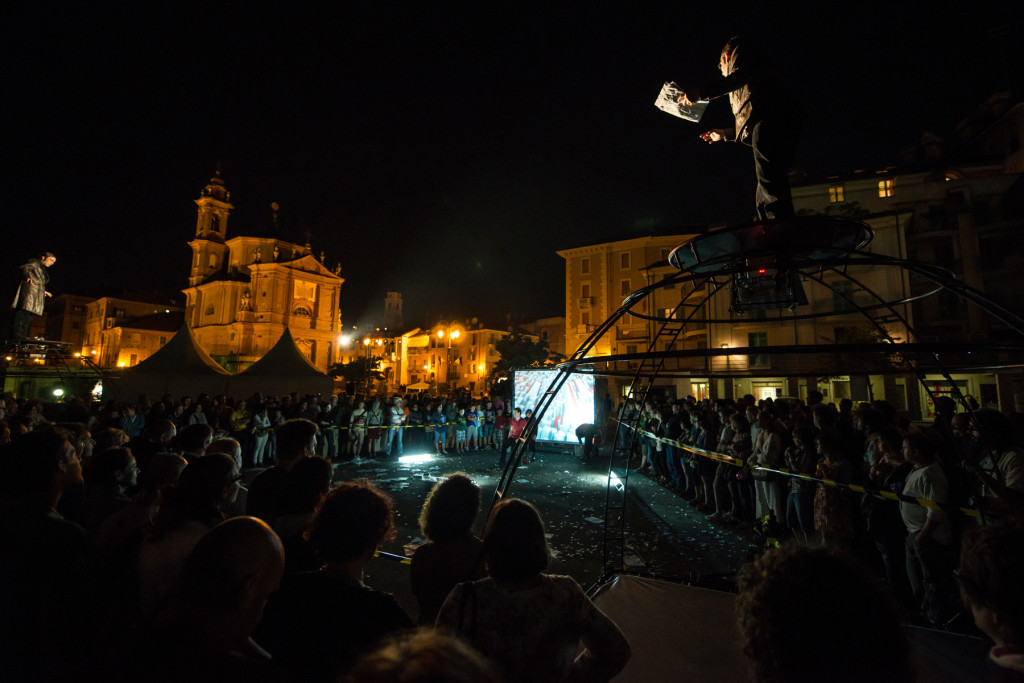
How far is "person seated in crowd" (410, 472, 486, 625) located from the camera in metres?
2.69

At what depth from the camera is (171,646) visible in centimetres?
138

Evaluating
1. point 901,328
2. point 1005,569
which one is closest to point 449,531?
point 1005,569

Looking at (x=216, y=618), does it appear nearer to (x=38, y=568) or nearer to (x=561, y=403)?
(x=38, y=568)

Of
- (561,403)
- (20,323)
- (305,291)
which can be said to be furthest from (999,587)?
(305,291)

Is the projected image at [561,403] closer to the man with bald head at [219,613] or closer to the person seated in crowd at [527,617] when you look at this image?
the person seated in crowd at [527,617]

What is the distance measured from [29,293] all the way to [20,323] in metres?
1.14

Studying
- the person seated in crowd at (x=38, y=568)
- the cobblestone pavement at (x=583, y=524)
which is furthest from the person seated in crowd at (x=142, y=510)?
the cobblestone pavement at (x=583, y=524)

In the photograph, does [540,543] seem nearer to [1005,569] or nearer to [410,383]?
[1005,569]

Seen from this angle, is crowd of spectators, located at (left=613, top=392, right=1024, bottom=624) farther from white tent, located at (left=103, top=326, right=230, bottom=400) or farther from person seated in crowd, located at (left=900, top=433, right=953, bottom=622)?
white tent, located at (left=103, top=326, right=230, bottom=400)

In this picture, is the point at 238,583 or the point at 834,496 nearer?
the point at 238,583

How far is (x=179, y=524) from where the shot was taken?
2.55 metres

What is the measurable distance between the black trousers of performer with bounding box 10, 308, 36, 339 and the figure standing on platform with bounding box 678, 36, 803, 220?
57.0 feet

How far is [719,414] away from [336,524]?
36.0ft

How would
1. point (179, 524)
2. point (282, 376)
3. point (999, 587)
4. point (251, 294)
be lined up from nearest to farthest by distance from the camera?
point (999, 587) → point (179, 524) → point (282, 376) → point (251, 294)
